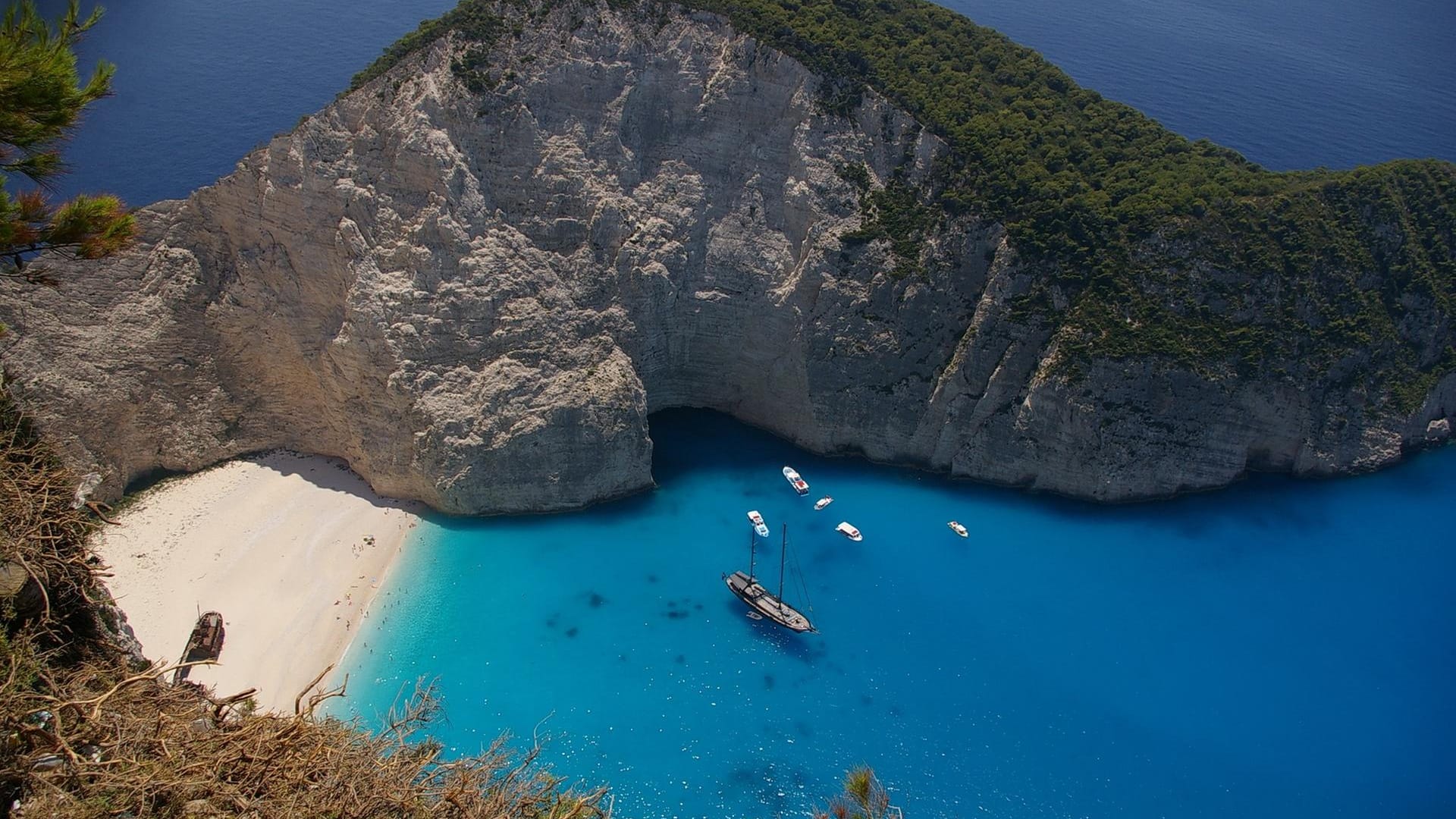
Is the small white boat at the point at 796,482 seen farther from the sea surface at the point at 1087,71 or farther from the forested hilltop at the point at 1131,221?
the sea surface at the point at 1087,71

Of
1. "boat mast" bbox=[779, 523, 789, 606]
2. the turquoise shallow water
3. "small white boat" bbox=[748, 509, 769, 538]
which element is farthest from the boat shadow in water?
"small white boat" bbox=[748, 509, 769, 538]

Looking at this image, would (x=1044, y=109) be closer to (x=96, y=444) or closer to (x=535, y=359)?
(x=535, y=359)

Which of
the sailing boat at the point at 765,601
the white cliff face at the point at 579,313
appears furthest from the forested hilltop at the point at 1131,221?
the sailing boat at the point at 765,601

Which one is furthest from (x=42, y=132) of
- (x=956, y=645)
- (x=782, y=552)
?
(x=956, y=645)

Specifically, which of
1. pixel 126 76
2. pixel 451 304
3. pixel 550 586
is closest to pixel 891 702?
pixel 550 586

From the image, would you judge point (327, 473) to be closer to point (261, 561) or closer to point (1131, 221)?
point (261, 561)

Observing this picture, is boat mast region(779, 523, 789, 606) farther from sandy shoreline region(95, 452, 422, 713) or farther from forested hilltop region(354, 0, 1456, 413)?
sandy shoreline region(95, 452, 422, 713)
